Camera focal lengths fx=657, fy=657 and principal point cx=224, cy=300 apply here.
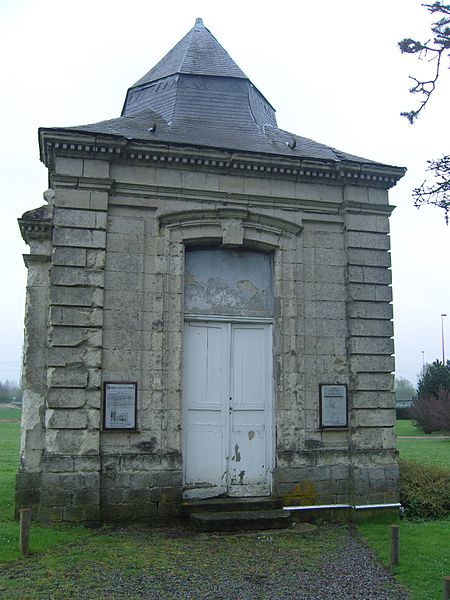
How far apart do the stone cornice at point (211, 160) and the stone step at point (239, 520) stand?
5062mm

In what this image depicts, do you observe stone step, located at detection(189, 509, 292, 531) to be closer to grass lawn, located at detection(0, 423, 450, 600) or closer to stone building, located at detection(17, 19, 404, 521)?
grass lawn, located at detection(0, 423, 450, 600)

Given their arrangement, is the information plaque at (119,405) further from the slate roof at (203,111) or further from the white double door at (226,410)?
the slate roof at (203,111)

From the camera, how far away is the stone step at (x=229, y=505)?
9.23m

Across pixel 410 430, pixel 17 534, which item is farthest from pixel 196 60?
pixel 410 430

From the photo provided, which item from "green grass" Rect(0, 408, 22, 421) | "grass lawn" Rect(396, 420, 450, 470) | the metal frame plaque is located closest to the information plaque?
the metal frame plaque

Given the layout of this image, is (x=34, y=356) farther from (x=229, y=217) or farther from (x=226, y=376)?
(x=229, y=217)

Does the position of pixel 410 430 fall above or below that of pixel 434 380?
below

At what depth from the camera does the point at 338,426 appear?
32.7 feet

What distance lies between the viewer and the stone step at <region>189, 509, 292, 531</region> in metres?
8.77

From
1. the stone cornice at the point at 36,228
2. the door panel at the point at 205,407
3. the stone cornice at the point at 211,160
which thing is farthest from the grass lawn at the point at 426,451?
the stone cornice at the point at 36,228

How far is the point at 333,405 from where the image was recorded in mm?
10016

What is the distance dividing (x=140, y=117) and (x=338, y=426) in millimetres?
6000

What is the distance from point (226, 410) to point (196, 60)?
673 centimetres

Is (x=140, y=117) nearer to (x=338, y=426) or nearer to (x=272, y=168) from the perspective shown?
(x=272, y=168)
